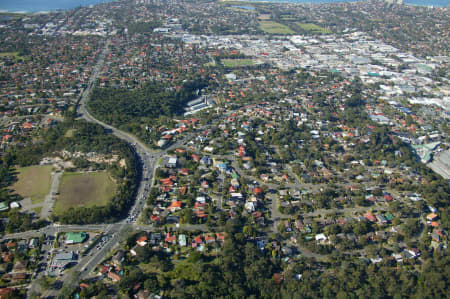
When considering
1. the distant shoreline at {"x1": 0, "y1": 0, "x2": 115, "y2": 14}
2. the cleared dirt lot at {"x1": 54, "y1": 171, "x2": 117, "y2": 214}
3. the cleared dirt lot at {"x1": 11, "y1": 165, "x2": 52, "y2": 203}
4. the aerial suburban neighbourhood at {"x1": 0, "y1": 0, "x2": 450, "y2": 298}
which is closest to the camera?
the aerial suburban neighbourhood at {"x1": 0, "y1": 0, "x2": 450, "y2": 298}

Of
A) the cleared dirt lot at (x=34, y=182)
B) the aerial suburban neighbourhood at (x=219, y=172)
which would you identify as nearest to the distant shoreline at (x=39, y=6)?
the aerial suburban neighbourhood at (x=219, y=172)

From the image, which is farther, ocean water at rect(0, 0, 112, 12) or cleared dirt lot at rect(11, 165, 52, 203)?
ocean water at rect(0, 0, 112, 12)

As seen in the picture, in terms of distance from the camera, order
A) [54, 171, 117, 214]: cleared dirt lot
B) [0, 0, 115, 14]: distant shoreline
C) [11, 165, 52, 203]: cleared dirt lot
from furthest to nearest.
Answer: [0, 0, 115, 14]: distant shoreline
[11, 165, 52, 203]: cleared dirt lot
[54, 171, 117, 214]: cleared dirt lot

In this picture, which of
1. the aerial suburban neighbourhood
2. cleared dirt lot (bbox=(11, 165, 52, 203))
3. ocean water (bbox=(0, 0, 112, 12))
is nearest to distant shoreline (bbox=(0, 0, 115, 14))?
ocean water (bbox=(0, 0, 112, 12))

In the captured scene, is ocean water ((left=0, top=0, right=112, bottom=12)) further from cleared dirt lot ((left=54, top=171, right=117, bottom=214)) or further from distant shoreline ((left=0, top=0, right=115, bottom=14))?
cleared dirt lot ((left=54, top=171, right=117, bottom=214))

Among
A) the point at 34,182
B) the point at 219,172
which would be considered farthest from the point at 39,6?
the point at 219,172

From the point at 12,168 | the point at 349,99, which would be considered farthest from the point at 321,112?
the point at 12,168

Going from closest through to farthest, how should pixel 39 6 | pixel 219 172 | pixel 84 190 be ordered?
pixel 84 190 < pixel 219 172 < pixel 39 6

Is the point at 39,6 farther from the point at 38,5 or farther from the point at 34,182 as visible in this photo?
the point at 34,182
